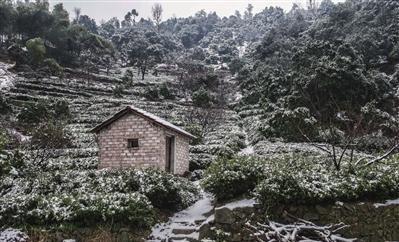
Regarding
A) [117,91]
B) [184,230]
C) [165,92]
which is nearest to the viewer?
[184,230]

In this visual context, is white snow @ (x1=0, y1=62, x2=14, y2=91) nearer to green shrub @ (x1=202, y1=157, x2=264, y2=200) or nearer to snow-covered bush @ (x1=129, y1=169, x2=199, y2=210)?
snow-covered bush @ (x1=129, y1=169, x2=199, y2=210)

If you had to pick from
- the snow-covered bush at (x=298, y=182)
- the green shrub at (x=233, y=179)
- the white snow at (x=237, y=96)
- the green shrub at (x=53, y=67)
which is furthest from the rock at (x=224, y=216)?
the green shrub at (x=53, y=67)

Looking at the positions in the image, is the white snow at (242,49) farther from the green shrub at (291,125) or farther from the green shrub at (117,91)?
the green shrub at (291,125)

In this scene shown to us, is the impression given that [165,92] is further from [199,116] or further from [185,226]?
[185,226]

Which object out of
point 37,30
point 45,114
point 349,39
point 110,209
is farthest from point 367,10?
point 110,209

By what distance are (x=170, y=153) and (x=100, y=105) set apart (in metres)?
25.0

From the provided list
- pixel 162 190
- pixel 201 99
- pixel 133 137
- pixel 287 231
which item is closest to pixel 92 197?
pixel 162 190

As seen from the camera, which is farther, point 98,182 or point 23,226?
point 98,182

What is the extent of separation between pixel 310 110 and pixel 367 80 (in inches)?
198

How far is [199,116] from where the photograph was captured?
124ft

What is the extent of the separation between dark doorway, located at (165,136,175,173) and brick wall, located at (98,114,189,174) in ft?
0.93

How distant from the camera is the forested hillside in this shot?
13.4m

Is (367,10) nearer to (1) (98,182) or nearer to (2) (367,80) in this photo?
(2) (367,80)

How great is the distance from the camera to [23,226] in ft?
43.5
